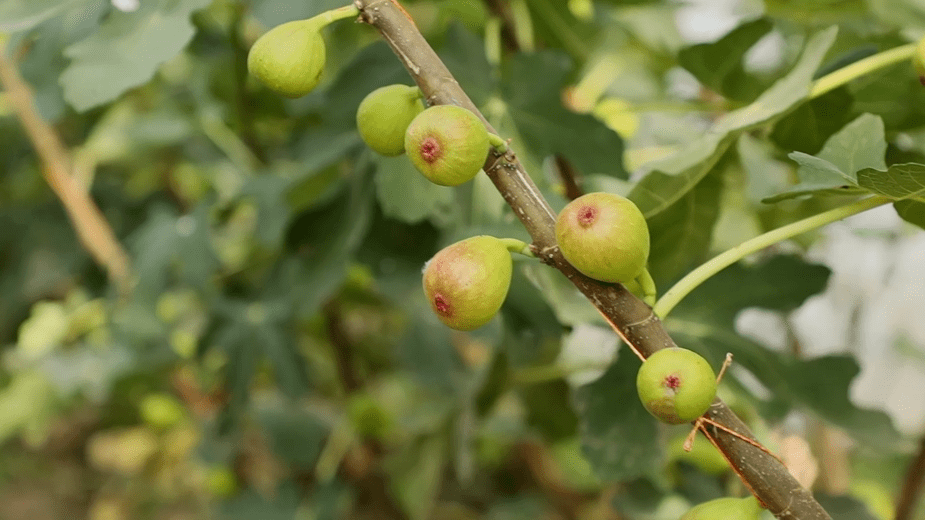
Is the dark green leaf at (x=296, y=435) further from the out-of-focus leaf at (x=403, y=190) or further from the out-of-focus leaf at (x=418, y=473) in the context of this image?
the out-of-focus leaf at (x=403, y=190)

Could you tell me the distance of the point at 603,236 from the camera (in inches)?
14.0

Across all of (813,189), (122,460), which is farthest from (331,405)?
(813,189)

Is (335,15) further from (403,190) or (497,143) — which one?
(403,190)

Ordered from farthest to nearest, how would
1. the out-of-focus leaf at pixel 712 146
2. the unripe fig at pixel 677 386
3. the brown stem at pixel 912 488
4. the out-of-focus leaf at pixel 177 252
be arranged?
1. the out-of-focus leaf at pixel 177 252
2. the brown stem at pixel 912 488
3. the out-of-focus leaf at pixel 712 146
4. the unripe fig at pixel 677 386

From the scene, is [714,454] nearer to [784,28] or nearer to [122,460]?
[784,28]

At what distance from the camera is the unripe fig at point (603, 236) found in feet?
1.17

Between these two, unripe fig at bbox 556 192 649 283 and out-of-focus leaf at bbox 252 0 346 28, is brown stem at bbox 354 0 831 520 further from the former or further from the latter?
out-of-focus leaf at bbox 252 0 346 28

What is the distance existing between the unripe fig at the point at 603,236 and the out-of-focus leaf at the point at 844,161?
0.42 ft

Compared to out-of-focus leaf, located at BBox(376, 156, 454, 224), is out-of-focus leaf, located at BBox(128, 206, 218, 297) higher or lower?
lower

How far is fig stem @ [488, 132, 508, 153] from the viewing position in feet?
1.32

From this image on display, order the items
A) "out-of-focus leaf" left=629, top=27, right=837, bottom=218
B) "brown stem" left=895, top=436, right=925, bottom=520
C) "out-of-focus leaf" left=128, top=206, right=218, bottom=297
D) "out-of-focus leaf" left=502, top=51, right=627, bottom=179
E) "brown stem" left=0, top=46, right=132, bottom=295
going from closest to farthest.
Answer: "out-of-focus leaf" left=629, top=27, right=837, bottom=218 → "out-of-focus leaf" left=502, top=51, right=627, bottom=179 → "brown stem" left=895, top=436, right=925, bottom=520 → "out-of-focus leaf" left=128, top=206, right=218, bottom=297 → "brown stem" left=0, top=46, right=132, bottom=295

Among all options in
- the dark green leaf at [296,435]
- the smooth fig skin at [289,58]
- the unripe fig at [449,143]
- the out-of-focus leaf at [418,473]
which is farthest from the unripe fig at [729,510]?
the dark green leaf at [296,435]

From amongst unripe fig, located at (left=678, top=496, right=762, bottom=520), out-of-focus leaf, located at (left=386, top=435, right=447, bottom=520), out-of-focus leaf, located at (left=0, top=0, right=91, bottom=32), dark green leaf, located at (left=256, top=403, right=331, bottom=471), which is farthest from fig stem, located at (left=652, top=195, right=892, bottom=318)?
dark green leaf, located at (left=256, top=403, right=331, bottom=471)

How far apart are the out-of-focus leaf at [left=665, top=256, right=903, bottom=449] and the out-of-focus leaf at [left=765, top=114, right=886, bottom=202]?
233 mm
